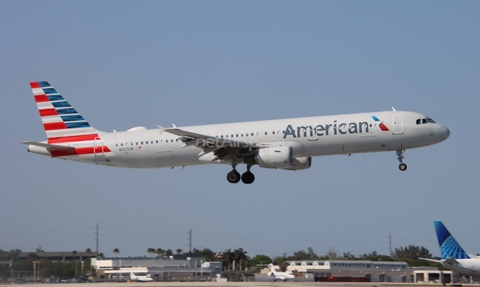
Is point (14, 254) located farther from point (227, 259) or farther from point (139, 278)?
point (227, 259)

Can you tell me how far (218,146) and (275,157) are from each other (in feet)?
12.6

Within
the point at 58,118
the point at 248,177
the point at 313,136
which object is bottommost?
the point at 248,177

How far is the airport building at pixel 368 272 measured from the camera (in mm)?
68188

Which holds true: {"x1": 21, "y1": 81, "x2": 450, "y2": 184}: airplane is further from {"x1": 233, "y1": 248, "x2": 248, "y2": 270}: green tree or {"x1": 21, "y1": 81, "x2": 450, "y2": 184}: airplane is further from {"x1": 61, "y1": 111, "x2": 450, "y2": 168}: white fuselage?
{"x1": 233, "y1": 248, "x2": 248, "y2": 270}: green tree

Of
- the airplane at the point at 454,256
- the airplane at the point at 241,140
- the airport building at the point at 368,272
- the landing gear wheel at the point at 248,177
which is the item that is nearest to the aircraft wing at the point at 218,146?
the airplane at the point at 241,140

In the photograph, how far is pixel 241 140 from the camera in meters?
44.4

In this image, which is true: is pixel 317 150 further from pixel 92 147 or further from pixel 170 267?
pixel 170 267

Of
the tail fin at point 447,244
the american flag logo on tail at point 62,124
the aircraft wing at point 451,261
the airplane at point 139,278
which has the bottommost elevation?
the airplane at point 139,278

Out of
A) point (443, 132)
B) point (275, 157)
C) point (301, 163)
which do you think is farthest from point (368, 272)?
point (275, 157)

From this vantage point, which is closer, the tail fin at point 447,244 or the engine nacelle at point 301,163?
the engine nacelle at point 301,163

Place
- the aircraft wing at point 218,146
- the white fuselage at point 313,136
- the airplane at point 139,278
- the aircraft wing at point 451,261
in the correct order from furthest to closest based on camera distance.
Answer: the airplane at point 139,278
the aircraft wing at point 451,261
the aircraft wing at point 218,146
the white fuselage at point 313,136

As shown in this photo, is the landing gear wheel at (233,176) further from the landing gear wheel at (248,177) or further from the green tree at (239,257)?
the green tree at (239,257)

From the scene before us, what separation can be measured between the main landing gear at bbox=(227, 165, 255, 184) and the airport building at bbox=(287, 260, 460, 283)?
74.5 feet

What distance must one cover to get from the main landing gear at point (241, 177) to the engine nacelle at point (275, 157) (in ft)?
10.5
